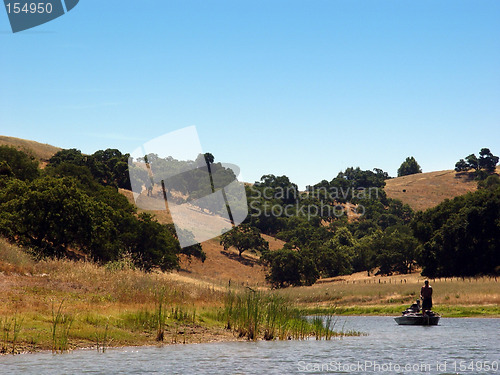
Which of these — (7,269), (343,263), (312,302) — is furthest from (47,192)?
(343,263)

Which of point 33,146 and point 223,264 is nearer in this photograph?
point 223,264

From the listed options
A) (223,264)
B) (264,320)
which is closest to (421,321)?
(264,320)

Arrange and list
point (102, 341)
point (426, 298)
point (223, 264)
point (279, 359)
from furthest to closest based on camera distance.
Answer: point (223, 264) < point (426, 298) < point (102, 341) < point (279, 359)

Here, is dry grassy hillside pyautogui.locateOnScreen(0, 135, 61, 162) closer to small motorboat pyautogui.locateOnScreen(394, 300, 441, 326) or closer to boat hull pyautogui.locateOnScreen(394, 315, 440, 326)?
small motorboat pyautogui.locateOnScreen(394, 300, 441, 326)

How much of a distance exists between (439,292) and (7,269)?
47549 mm

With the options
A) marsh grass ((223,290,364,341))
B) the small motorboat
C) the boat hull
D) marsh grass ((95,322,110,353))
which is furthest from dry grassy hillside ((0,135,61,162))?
marsh grass ((95,322,110,353))

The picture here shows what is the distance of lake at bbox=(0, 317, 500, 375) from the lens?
60.8ft

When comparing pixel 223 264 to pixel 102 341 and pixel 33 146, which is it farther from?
pixel 102 341

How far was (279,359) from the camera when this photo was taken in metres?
21.6

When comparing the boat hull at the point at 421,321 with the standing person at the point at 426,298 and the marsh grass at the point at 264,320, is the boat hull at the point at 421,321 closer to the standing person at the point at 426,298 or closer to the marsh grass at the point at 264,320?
the standing person at the point at 426,298

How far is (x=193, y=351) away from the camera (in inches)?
916

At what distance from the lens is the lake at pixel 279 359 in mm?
18531

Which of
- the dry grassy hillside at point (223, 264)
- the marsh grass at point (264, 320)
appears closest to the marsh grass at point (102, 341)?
the marsh grass at point (264, 320)

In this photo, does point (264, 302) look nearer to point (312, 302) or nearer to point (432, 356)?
point (432, 356)
